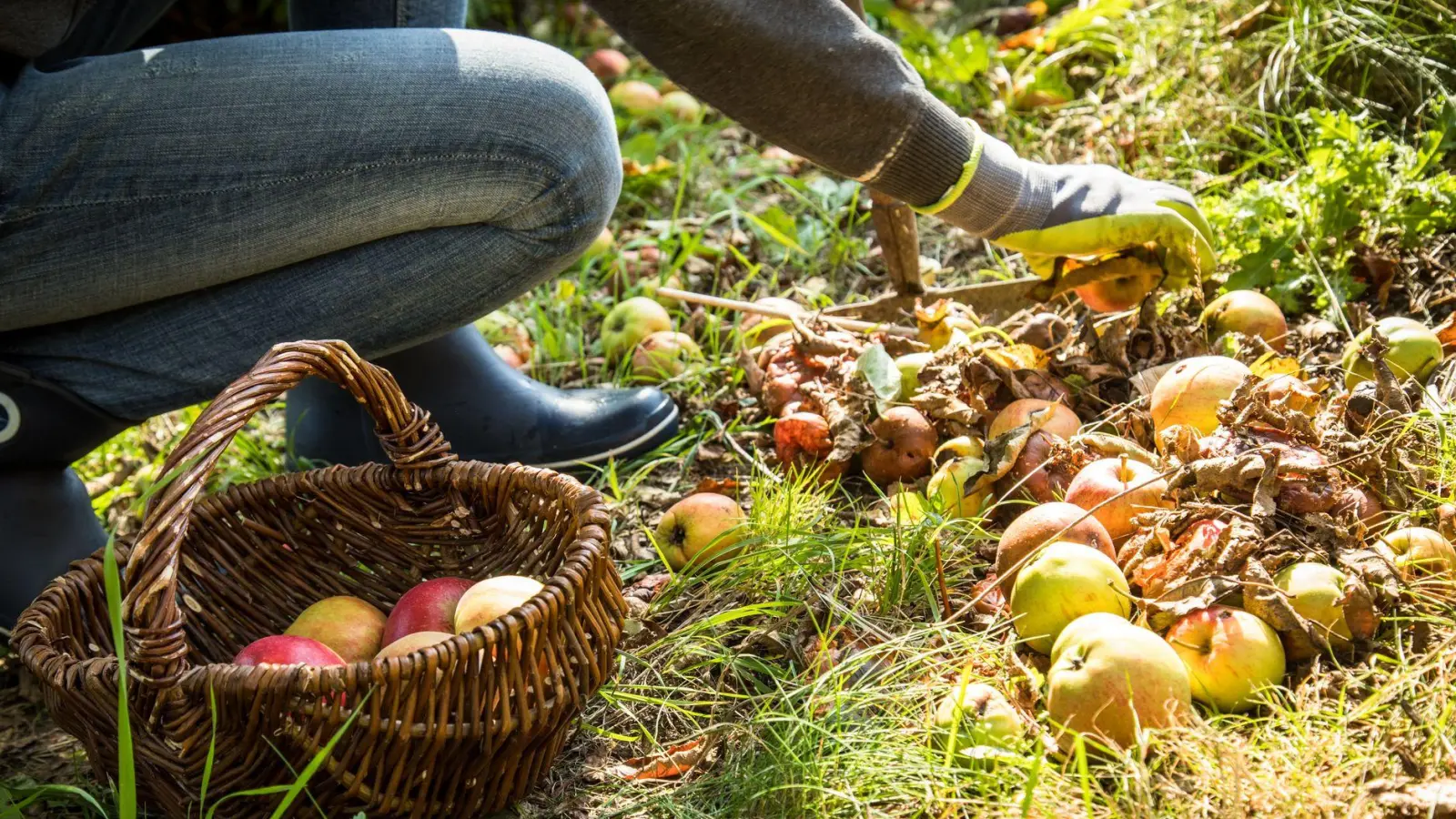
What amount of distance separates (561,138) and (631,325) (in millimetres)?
761

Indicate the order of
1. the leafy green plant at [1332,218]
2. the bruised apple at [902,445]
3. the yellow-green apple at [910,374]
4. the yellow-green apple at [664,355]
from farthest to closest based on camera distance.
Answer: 1. the yellow-green apple at [664,355]
2. the leafy green plant at [1332,218]
3. the yellow-green apple at [910,374]
4. the bruised apple at [902,445]

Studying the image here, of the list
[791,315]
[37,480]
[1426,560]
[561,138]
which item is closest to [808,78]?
[561,138]

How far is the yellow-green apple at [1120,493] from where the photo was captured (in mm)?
1637

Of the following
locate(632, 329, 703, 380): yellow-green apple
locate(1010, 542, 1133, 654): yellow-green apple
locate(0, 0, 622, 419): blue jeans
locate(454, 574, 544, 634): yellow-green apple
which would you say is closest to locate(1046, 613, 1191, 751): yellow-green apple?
locate(1010, 542, 1133, 654): yellow-green apple

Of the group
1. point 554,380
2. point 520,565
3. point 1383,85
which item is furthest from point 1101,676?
point 1383,85

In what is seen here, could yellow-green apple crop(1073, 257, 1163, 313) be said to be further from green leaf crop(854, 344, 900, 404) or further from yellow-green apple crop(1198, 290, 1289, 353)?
green leaf crop(854, 344, 900, 404)

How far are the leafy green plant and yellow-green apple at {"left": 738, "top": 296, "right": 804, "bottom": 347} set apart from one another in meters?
Answer: 0.85

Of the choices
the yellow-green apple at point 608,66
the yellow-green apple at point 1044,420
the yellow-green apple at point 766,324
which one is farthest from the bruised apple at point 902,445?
the yellow-green apple at point 608,66

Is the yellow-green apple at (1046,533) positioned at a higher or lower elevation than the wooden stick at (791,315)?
higher

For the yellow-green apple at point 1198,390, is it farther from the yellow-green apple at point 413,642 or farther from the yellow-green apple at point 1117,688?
the yellow-green apple at point 413,642

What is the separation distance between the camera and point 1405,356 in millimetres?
1865

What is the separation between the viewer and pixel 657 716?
1.64 m

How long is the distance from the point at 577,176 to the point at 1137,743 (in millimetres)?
1211

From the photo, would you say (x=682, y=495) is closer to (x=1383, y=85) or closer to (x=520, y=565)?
(x=520, y=565)
